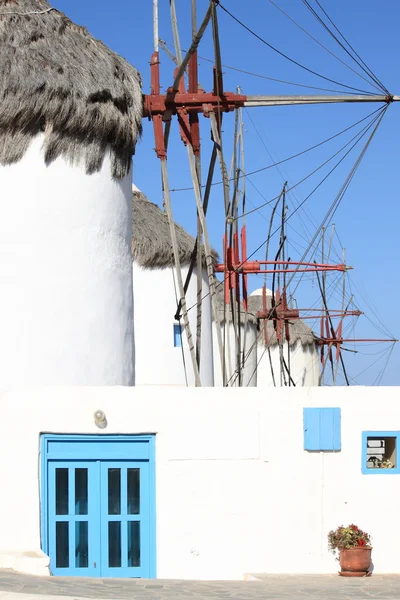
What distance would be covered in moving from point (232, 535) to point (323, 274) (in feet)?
62.7

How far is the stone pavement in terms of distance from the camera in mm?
8633

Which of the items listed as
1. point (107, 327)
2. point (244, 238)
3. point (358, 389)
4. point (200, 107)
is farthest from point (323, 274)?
point (358, 389)

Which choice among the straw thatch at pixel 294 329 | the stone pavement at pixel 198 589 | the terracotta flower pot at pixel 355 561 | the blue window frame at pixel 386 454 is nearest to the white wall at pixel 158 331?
the blue window frame at pixel 386 454

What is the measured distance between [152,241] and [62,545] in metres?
11.9

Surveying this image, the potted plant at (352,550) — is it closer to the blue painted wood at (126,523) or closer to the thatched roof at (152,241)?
the blue painted wood at (126,523)

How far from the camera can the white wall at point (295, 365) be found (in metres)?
38.6

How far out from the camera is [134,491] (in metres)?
11.0

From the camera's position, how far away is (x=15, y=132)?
12.9 meters

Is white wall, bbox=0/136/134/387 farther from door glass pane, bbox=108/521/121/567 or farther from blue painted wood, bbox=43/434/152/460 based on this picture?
door glass pane, bbox=108/521/121/567

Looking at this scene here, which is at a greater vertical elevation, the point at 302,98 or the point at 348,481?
the point at 302,98

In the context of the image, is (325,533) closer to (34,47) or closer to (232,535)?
(232,535)

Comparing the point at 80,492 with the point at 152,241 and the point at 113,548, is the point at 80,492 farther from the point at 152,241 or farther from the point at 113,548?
the point at 152,241

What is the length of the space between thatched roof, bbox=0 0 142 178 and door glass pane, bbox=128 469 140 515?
4.62 metres

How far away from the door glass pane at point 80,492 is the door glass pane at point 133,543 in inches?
21.4
